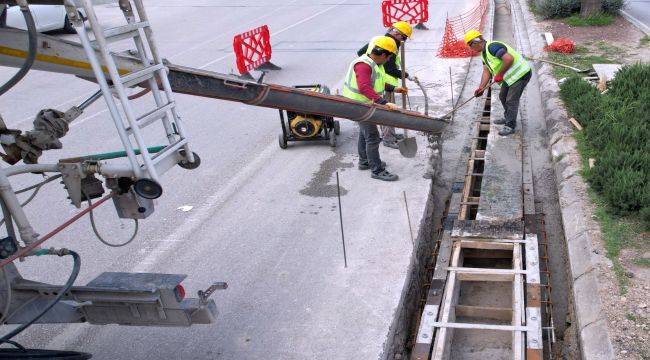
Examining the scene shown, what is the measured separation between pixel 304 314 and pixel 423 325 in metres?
1.03

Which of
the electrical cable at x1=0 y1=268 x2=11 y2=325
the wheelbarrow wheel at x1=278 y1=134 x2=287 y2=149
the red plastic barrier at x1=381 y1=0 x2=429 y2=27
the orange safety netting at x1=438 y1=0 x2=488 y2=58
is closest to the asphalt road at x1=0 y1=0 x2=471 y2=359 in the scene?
the wheelbarrow wheel at x1=278 y1=134 x2=287 y2=149

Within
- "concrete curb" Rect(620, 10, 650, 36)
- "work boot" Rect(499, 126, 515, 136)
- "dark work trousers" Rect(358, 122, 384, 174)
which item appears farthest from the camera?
"concrete curb" Rect(620, 10, 650, 36)

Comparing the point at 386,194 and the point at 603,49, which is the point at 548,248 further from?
the point at 603,49

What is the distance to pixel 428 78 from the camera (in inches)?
465

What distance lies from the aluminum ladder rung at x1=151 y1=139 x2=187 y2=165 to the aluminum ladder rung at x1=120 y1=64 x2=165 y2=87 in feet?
1.47

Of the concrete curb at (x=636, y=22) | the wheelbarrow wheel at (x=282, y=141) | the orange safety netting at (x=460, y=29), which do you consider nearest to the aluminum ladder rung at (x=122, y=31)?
the wheelbarrow wheel at (x=282, y=141)

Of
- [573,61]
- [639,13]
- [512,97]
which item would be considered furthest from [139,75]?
[639,13]

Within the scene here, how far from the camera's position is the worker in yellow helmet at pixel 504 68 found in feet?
25.7

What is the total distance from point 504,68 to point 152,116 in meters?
5.90

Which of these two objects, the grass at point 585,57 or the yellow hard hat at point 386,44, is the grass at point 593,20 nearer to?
the grass at point 585,57

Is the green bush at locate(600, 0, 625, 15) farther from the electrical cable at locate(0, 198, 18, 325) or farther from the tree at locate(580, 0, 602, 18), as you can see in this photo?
the electrical cable at locate(0, 198, 18, 325)

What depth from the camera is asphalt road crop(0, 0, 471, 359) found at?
460 cm

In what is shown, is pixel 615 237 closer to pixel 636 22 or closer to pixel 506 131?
pixel 506 131

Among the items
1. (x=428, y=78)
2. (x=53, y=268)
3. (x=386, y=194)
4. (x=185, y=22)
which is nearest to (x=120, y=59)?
(x=53, y=268)
